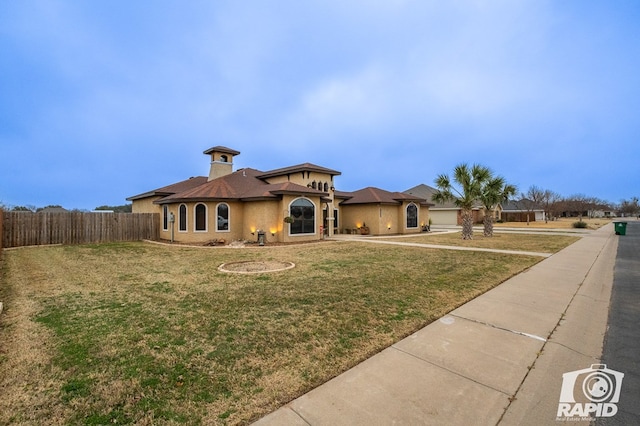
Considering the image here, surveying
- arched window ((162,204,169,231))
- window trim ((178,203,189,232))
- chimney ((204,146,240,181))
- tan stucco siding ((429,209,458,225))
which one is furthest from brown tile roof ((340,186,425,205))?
tan stucco siding ((429,209,458,225))

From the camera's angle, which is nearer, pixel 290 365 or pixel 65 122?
pixel 290 365

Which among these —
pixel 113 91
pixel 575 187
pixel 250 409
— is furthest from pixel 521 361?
pixel 575 187

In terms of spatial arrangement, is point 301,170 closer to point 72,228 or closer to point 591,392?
point 72,228

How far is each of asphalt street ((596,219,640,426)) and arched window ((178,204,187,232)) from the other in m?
18.2

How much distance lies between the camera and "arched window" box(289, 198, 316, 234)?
17.2 metres

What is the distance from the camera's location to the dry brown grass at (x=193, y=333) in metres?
2.58

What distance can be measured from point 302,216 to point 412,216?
497 inches

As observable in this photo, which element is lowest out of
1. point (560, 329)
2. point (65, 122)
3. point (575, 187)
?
point (560, 329)

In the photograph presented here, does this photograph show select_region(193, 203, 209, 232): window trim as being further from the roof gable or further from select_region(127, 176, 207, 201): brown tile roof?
the roof gable

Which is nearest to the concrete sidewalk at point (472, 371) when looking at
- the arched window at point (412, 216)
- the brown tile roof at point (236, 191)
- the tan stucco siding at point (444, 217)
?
the brown tile roof at point (236, 191)

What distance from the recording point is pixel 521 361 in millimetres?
3383

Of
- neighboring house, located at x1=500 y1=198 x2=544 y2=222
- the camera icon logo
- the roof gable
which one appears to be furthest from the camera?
neighboring house, located at x1=500 y1=198 x2=544 y2=222

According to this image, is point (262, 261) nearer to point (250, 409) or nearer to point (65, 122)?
point (250, 409)

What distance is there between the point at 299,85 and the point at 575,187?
182 m
